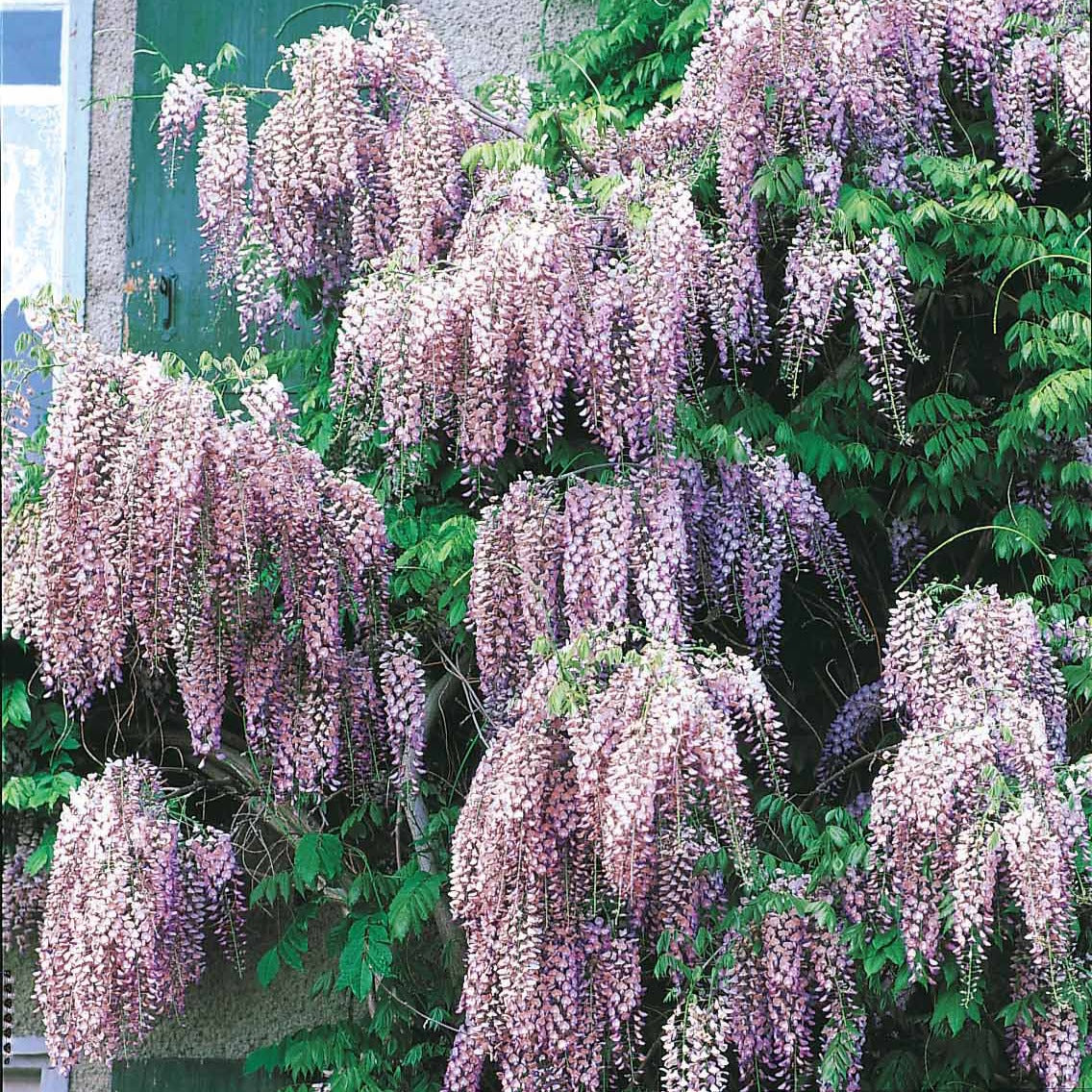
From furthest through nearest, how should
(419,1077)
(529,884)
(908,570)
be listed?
(908,570) < (419,1077) < (529,884)

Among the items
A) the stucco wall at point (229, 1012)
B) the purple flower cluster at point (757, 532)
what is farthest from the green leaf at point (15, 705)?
the purple flower cluster at point (757, 532)

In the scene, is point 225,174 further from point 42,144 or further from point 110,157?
point 42,144

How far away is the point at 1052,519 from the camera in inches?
181

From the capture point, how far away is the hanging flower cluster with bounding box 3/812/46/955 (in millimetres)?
4914

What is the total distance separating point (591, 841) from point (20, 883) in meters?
1.93

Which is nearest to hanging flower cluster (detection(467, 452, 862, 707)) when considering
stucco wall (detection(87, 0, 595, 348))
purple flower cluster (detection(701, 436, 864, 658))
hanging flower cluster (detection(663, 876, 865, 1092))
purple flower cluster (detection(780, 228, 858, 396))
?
purple flower cluster (detection(701, 436, 864, 658))

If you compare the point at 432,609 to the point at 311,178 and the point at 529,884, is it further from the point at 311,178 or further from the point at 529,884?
the point at 311,178

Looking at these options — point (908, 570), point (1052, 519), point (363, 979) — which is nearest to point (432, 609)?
point (363, 979)

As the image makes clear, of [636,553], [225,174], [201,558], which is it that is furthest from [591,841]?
[225,174]

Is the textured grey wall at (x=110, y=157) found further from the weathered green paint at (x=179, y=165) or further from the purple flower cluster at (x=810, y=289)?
the purple flower cluster at (x=810, y=289)

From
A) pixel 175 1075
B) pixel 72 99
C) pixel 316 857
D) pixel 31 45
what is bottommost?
pixel 175 1075

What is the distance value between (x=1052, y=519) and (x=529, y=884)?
1.80m

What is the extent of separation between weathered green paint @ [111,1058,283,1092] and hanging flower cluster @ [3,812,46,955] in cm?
53

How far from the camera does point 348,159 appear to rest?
458 cm
